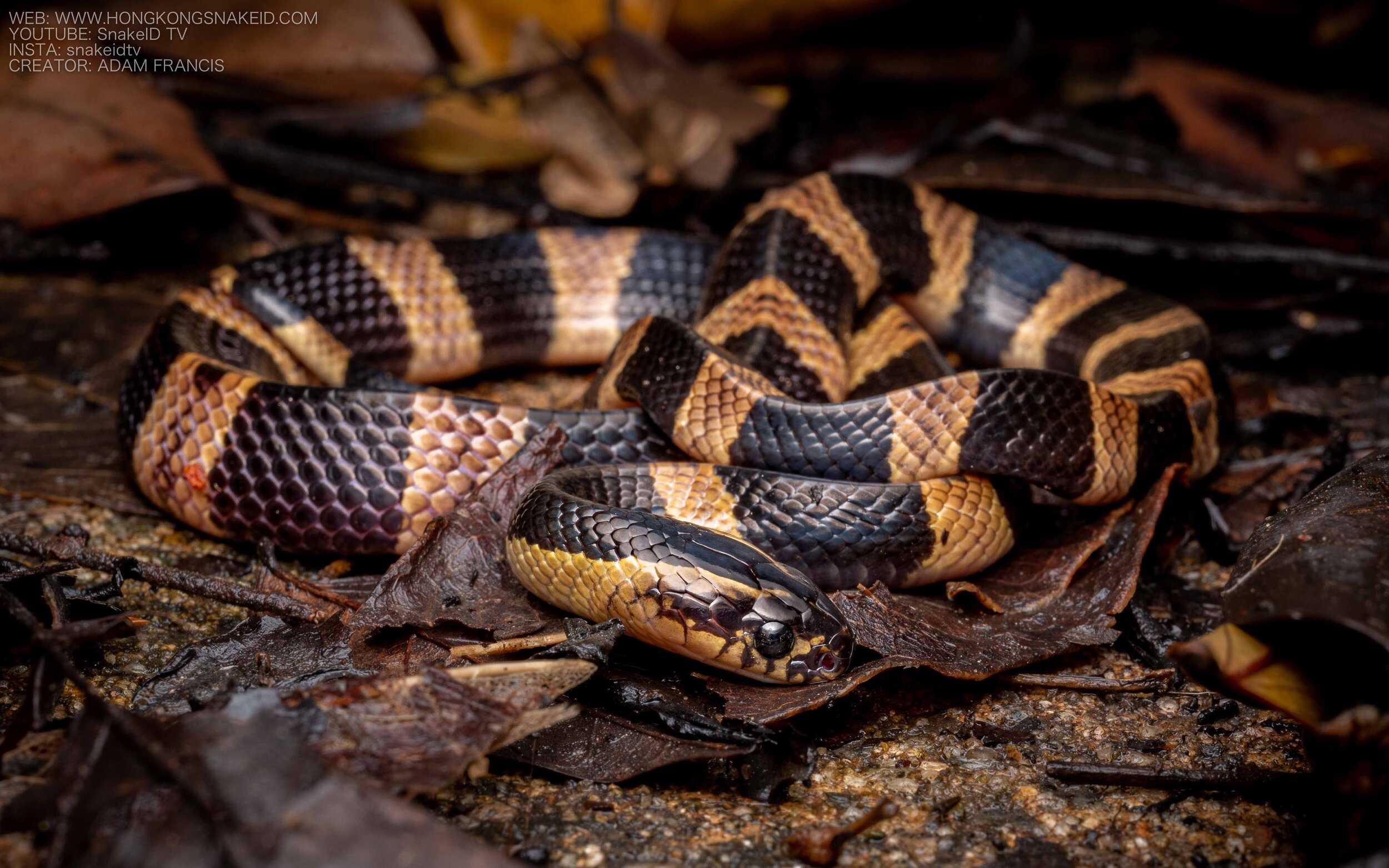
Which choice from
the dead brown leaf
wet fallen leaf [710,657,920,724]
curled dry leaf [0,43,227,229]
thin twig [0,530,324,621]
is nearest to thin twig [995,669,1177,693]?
wet fallen leaf [710,657,920,724]

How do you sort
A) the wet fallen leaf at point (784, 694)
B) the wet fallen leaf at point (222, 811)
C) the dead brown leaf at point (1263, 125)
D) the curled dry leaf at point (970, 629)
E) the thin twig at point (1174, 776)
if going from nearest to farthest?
the wet fallen leaf at point (222, 811), the thin twig at point (1174, 776), the wet fallen leaf at point (784, 694), the curled dry leaf at point (970, 629), the dead brown leaf at point (1263, 125)

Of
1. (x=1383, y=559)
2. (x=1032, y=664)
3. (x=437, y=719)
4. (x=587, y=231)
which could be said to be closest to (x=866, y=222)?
(x=587, y=231)

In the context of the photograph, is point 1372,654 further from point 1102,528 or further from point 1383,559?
point 1102,528

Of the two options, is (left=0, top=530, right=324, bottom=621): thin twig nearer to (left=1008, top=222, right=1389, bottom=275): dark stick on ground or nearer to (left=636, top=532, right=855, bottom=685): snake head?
(left=636, top=532, right=855, bottom=685): snake head

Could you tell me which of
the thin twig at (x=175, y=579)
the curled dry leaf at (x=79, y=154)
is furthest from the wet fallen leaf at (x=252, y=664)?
the curled dry leaf at (x=79, y=154)

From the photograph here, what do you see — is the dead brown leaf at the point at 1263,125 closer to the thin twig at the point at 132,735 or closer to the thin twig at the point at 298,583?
the thin twig at the point at 298,583

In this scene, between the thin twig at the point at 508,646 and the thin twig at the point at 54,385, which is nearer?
the thin twig at the point at 508,646
